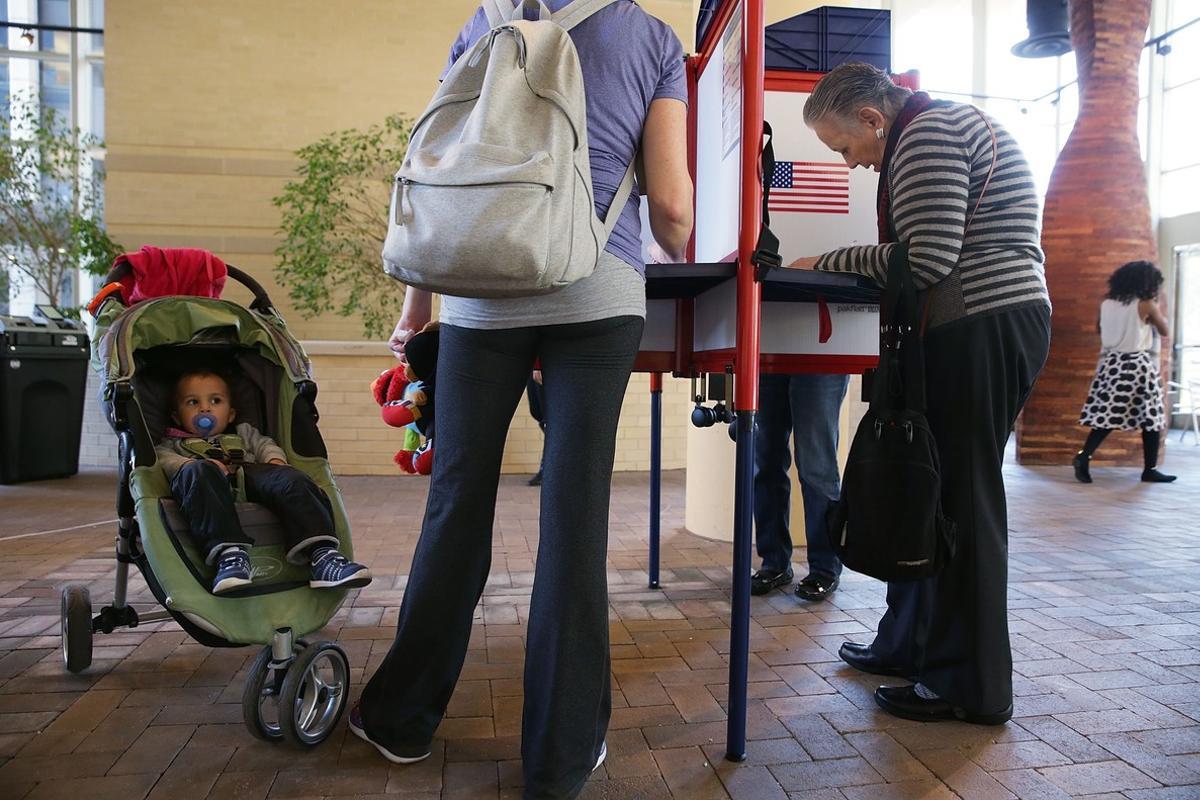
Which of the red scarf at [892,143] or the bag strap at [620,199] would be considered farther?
the red scarf at [892,143]

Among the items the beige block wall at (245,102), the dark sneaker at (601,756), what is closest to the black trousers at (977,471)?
the dark sneaker at (601,756)

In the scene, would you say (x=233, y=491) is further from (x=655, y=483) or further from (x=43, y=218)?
(x=43, y=218)

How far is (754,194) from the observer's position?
2.00m

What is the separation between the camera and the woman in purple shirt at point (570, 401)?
5.61 feet

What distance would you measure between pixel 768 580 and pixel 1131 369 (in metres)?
5.27

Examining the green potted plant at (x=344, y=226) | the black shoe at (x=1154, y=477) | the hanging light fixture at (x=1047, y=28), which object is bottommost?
the black shoe at (x=1154, y=477)

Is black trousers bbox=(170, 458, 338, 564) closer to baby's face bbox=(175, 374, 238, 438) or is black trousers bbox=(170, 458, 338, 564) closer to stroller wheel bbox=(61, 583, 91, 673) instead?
baby's face bbox=(175, 374, 238, 438)

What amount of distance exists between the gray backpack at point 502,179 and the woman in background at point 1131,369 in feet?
22.6

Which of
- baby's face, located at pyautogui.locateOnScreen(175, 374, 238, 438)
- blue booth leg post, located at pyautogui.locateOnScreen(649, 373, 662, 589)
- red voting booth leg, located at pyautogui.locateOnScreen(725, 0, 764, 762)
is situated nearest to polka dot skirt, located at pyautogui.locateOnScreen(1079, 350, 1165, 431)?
blue booth leg post, located at pyautogui.locateOnScreen(649, 373, 662, 589)

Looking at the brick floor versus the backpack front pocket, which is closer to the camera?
the backpack front pocket

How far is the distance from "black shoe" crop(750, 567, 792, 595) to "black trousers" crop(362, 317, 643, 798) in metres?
1.69

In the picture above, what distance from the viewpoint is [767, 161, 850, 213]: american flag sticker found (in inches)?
115

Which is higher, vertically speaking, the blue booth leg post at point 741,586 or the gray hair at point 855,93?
the gray hair at point 855,93

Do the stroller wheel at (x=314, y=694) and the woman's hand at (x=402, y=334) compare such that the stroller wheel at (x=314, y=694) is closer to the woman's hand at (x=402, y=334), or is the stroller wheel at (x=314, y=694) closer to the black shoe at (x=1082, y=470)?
the woman's hand at (x=402, y=334)
